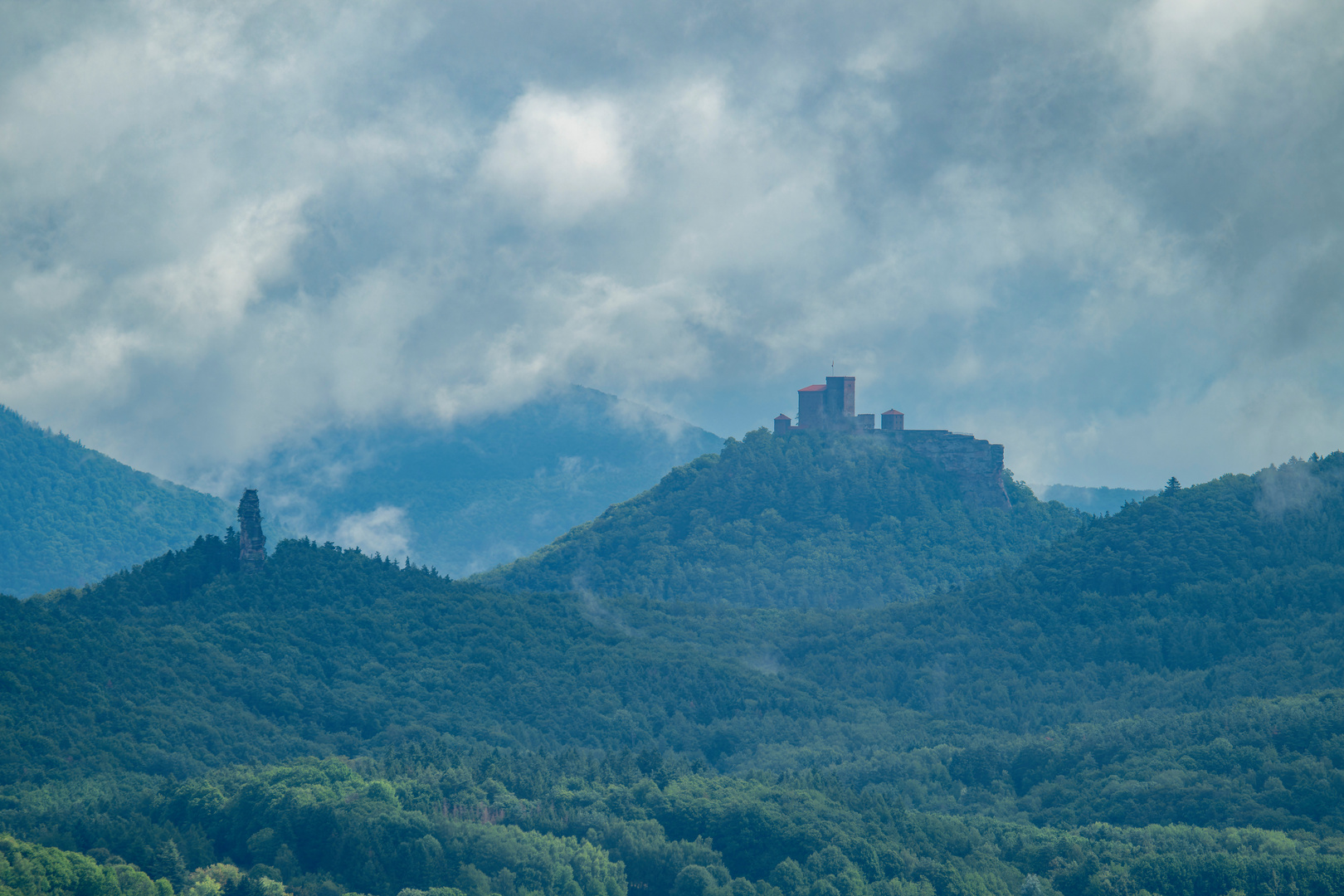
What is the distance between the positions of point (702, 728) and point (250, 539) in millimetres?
40736

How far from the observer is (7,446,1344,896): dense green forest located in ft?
292

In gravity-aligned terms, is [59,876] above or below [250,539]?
below

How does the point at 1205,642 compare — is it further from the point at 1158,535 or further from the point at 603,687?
the point at 603,687

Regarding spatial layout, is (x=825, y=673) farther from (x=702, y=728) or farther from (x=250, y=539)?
(x=250, y=539)

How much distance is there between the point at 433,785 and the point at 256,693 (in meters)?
34.2

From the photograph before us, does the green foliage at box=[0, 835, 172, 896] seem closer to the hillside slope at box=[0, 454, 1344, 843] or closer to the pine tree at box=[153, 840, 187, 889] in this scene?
the pine tree at box=[153, 840, 187, 889]

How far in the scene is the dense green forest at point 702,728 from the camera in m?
88.9

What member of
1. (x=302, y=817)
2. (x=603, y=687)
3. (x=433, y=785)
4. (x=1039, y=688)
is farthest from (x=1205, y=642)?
(x=302, y=817)

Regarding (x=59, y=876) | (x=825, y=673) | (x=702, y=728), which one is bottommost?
(x=59, y=876)

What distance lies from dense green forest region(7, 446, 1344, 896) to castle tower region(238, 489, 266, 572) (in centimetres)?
162

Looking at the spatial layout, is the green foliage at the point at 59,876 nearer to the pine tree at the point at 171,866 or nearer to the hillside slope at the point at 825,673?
the pine tree at the point at 171,866

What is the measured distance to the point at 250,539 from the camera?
148m

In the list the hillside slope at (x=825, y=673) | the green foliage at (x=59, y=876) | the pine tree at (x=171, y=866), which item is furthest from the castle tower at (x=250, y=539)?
the green foliage at (x=59, y=876)

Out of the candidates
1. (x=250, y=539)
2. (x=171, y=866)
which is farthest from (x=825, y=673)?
(x=171, y=866)
